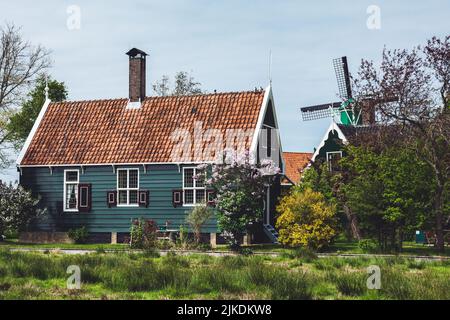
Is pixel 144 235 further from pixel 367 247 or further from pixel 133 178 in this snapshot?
pixel 367 247

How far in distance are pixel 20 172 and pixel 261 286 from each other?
24711 mm

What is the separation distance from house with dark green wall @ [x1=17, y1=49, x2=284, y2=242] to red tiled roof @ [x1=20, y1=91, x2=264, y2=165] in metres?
0.05

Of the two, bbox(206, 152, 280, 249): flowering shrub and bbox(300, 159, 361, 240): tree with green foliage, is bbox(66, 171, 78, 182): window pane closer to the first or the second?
bbox(206, 152, 280, 249): flowering shrub

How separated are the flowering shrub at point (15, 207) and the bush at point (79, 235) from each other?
176 cm

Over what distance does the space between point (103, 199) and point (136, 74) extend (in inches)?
261

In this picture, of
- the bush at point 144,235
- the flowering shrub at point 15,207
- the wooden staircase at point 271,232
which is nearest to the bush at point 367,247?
the wooden staircase at point 271,232

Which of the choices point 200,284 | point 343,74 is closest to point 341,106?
point 343,74

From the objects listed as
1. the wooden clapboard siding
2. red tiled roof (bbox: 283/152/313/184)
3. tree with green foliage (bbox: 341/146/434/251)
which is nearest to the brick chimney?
the wooden clapboard siding

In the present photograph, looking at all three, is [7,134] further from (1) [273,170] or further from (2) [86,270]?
(2) [86,270]

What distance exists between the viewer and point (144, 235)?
29.2 metres

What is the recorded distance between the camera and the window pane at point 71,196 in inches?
1363

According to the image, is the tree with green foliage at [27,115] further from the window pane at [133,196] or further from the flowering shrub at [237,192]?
the flowering shrub at [237,192]

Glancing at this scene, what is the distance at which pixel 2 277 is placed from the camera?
15.1 meters
